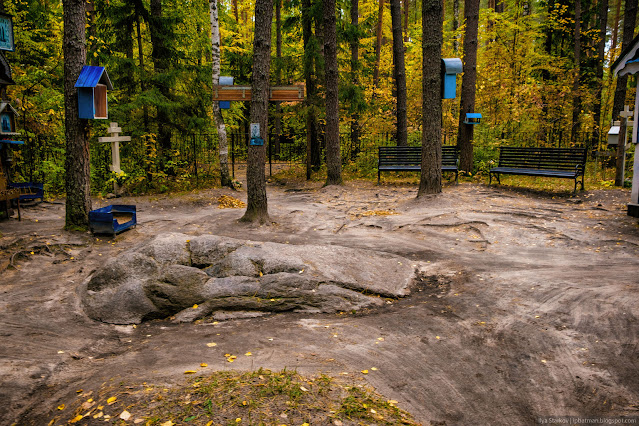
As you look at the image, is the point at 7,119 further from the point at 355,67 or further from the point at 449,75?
the point at 355,67

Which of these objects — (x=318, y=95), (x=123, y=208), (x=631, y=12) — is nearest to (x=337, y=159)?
(x=318, y=95)

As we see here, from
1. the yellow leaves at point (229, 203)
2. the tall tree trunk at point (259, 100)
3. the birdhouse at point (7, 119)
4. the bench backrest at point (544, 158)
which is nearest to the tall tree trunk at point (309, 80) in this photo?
the yellow leaves at point (229, 203)

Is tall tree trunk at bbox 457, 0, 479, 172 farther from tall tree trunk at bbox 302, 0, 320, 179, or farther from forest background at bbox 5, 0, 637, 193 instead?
tall tree trunk at bbox 302, 0, 320, 179

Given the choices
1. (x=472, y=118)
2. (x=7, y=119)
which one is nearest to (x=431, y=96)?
(x=472, y=118)

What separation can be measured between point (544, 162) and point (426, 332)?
1016 cm

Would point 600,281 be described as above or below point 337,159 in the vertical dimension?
below

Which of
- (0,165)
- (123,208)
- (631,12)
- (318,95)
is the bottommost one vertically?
(123,208)

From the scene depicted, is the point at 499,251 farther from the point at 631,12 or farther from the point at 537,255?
the point at 631,12

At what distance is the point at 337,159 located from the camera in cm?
1446

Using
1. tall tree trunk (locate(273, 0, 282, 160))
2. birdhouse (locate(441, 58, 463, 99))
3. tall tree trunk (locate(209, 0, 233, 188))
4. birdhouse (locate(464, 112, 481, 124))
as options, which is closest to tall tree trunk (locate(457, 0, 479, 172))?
birdhouse (locate(464, 112, 481, 124))

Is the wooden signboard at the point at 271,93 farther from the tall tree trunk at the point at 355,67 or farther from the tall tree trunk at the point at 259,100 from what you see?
the tall tree trunk at the point at 355,67

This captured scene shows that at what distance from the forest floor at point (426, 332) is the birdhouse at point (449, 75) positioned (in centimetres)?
496

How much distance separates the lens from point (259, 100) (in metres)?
9.48

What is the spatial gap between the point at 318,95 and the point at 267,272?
11.3 m
